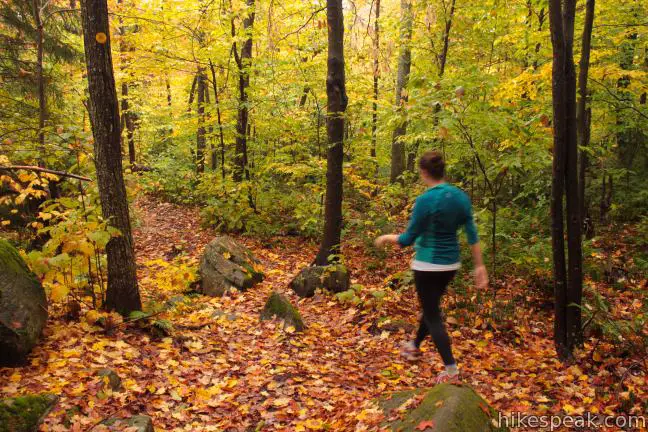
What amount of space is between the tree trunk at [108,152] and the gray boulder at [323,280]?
3.08m

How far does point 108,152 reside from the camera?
5355 mm

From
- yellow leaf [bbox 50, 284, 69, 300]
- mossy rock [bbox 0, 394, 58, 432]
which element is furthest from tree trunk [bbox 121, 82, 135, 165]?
mossy rock [bbox 0, 394, 58, 432]

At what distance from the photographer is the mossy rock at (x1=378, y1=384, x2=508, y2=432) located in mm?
3018

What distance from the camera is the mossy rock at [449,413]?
3.02 m

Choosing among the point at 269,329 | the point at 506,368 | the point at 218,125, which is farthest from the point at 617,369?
the point at 218,125

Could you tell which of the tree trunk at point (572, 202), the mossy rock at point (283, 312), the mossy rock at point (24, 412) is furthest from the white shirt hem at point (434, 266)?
the mossy rock at point (24, 412)

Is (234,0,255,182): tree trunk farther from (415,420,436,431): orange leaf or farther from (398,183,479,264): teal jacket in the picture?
(415,420,436,431): orange leaf

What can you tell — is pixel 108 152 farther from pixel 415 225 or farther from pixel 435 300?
pixel 435 300

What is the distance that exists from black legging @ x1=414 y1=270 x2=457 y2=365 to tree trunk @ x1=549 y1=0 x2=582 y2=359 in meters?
2.02

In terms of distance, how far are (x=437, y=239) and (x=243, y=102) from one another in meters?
9.75

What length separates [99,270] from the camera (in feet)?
18.8

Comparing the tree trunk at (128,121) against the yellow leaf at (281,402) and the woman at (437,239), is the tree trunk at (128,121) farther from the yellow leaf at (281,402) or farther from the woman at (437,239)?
the woman at (437,239)

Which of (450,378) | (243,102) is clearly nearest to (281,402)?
(450,378)

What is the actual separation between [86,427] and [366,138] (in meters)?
11.3
